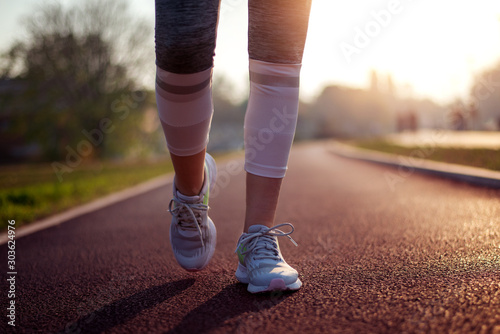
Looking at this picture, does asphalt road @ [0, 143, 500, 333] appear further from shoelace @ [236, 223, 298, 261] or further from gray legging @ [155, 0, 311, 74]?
gray legging @ [155, 0, 311, 74]

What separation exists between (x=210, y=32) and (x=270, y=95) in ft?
1.24

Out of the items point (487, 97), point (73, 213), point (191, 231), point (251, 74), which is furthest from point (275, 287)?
point (487, 97)

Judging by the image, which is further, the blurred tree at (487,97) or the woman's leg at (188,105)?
the blurred tree at (487,97)

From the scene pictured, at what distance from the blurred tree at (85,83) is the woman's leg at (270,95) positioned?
21.9 meters

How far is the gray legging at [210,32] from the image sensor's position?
1.39m

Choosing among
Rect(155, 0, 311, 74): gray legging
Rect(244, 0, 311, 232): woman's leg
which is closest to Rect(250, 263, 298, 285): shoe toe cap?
Rect(244, 0, 311, 232): woman's leg

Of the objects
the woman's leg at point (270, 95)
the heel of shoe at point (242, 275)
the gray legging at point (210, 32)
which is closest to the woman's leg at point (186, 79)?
the gray legging at point (210, 32)

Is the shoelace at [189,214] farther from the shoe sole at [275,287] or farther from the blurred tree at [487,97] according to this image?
the blurred tree at [487,97]

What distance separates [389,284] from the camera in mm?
1507

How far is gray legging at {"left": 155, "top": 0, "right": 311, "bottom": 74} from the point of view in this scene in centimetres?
139

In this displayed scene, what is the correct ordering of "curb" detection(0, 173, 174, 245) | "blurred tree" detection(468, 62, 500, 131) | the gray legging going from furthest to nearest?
"blurred tree" detection(468, 62, 500, 131) → "curb" detection(0, 173, 174, 245) → the gray legging

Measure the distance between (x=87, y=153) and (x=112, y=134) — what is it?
2.21m

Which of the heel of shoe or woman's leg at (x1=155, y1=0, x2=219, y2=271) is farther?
the heel of shoe

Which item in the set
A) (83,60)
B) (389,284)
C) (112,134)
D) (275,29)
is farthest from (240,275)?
(83,60)
